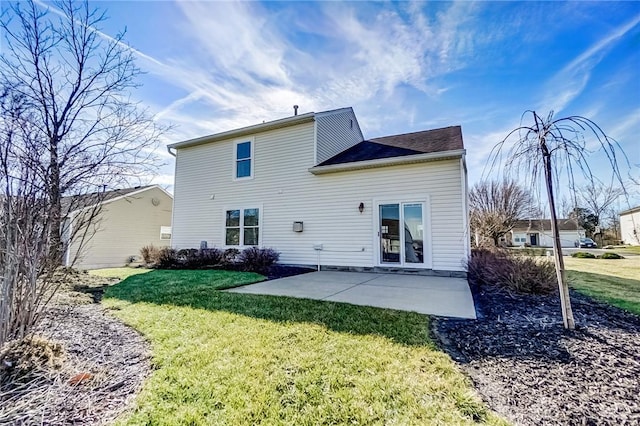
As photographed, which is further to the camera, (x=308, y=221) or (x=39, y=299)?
(x=308, y=221)

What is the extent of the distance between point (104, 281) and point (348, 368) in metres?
7.84

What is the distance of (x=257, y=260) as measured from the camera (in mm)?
9344

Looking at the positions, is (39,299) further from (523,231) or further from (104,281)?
(523,231)

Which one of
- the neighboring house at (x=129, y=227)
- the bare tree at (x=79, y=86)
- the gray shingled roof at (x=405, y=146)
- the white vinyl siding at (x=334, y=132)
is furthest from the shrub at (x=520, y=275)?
the neighboring house at (x=129, y=227)

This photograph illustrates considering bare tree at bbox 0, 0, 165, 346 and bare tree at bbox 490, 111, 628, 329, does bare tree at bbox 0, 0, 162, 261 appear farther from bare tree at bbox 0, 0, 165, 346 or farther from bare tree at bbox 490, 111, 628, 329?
bare tree at bbox 490, 111, 628, 329

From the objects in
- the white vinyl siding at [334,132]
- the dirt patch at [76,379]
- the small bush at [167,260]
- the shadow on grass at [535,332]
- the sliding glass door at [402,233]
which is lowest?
the dirt patch at [76,379]

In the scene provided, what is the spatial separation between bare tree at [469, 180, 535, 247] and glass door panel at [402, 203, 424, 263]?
804cm

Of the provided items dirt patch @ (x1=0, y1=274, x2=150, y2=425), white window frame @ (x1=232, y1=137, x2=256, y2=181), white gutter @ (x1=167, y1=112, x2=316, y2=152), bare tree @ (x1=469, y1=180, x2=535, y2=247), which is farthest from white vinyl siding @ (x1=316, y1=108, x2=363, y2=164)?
bare tree @ (x1=469, y1=180, x2=535, y2=247)

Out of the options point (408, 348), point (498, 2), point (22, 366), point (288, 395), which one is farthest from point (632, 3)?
point (22, 366)

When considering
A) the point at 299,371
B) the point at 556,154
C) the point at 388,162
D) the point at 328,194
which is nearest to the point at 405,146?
the point at 388,162

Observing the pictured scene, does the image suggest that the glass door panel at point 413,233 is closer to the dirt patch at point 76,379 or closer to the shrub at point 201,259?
the shrub at point 201,259

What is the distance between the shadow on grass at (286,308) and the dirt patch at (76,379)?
1443 millimetres

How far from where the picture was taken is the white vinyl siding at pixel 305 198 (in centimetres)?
823

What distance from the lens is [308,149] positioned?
1039cm
